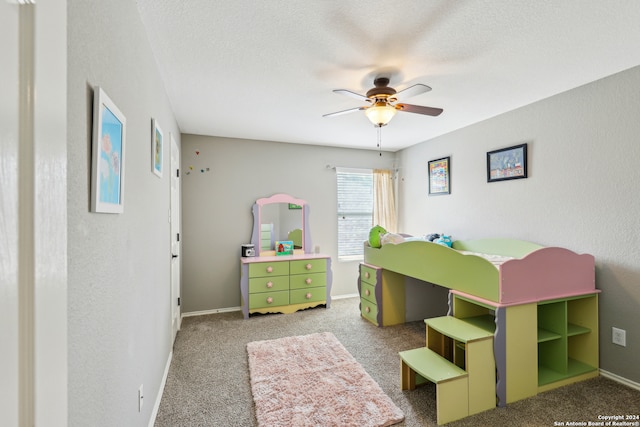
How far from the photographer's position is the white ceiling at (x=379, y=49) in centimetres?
161

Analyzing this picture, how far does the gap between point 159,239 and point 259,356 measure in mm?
1369

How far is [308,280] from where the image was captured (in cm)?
403

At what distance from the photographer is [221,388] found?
227 centimetres

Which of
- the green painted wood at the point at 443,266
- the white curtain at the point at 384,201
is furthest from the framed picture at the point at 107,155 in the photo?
the white curtain at the point at 384,201

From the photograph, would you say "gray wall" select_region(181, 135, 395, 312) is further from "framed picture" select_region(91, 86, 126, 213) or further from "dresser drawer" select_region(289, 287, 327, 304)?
"framed picture" select_region(91, 86, 126, 213)

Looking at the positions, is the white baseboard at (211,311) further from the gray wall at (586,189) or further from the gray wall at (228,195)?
the gray wall at (586,189)

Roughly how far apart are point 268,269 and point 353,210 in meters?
1.70

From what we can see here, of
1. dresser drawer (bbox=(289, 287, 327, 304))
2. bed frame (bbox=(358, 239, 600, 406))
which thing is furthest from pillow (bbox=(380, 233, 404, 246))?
dresser drawer (bbox=(289, 287, 327, 304))

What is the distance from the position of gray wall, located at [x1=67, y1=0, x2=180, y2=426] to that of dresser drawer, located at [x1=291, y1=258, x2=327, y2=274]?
6.79 ft

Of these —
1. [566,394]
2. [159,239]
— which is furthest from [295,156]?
[566,394]

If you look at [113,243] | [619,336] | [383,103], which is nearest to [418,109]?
[383,103]

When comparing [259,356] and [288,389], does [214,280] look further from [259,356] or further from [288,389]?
[288,389]

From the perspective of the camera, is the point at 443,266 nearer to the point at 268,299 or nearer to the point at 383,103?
the point at 383,103

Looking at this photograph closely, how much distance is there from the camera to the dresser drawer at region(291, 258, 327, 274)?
13.1ft
